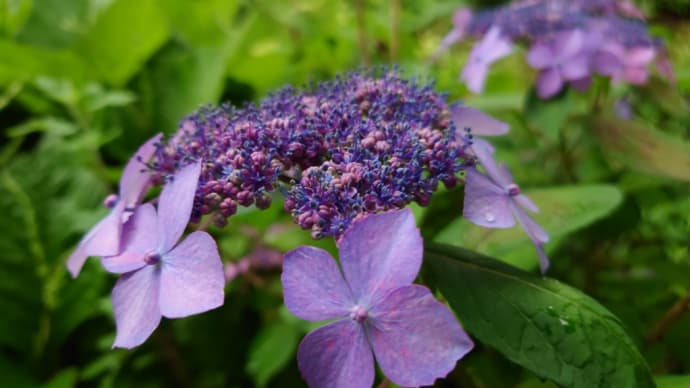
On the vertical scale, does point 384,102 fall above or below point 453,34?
above

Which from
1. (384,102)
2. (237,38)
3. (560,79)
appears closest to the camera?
(384,102)

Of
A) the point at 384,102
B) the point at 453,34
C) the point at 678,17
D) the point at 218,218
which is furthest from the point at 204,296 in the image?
the point at 678,17

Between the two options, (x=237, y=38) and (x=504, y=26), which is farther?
(x=237, y=38)

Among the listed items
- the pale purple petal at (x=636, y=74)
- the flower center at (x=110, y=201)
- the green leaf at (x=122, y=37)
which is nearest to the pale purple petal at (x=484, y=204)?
the flower center at (x=110, y=201)

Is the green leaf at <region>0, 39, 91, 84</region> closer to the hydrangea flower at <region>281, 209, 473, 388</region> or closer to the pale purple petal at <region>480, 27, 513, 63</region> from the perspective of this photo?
the pale purple petal at <region>480, 27, 513, 63</region>

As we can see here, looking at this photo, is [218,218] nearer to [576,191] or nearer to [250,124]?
[250,124]

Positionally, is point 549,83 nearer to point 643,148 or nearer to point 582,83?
point 582,83

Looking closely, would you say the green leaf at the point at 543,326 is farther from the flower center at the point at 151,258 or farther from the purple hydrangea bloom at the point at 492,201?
the flower center at the point at 151,258
